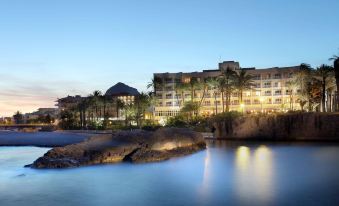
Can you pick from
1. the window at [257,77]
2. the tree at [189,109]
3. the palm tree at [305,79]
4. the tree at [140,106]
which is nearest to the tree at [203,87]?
the tree at [189,109]

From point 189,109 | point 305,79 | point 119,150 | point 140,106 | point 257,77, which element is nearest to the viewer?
point 119,150

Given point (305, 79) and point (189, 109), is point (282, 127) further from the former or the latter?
point (189, 109)

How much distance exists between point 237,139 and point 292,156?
3387 cm

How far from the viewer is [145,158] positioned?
39.8 m

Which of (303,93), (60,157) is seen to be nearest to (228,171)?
(60,157)

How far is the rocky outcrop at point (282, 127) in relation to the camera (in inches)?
2810

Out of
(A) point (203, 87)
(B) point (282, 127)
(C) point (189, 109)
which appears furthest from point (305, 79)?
(A) point (203, 87)

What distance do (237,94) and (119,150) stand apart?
→ 108 m

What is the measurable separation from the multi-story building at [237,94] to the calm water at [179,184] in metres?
93.0

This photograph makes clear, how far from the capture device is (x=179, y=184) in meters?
28.4

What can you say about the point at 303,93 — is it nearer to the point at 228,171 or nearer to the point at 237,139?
the point at 237,139

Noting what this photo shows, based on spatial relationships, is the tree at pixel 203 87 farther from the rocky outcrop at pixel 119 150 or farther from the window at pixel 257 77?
the rocky outcrop at pixel 119 150

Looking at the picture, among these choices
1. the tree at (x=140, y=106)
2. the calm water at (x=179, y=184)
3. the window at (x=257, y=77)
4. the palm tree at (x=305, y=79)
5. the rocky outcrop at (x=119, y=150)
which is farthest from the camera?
the window at (x=257, y=77)

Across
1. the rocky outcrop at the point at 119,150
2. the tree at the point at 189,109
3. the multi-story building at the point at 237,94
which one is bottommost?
the rocky outcrop at the point at 119,150
